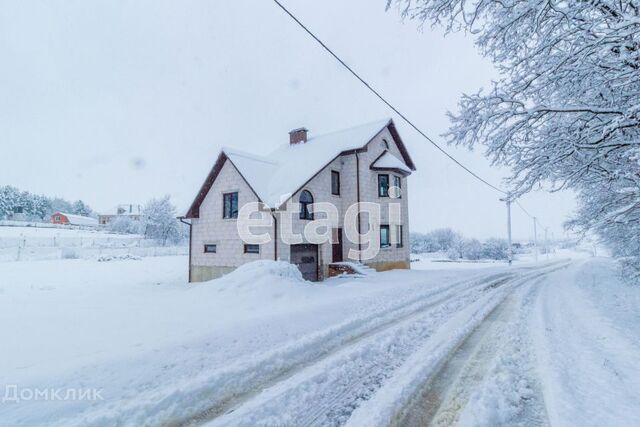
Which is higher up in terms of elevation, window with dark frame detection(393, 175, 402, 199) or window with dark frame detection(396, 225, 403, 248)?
window with dark frame detection(393, 175, 402, 199)

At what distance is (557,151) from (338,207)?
14077mm

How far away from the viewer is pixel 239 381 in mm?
4336

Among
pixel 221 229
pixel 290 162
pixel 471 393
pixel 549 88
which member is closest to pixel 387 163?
pixel 290 162

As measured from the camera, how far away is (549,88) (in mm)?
5703

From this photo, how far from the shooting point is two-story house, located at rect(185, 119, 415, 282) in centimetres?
1625

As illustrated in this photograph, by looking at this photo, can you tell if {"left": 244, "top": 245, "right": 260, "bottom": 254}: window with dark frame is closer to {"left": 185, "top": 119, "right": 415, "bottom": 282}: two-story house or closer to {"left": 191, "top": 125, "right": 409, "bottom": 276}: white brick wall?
{"left": 185, "top": 119, "right": 415, "bottom": 282}: two-story house

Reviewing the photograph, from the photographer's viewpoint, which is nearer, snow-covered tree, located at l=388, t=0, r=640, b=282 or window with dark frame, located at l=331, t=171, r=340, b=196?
snow-covered tree, located at l=388, t=0, r=640, b=282

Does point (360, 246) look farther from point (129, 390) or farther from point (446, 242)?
point (446, 242)

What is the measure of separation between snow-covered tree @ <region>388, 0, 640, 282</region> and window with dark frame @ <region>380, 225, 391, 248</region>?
46.2ft

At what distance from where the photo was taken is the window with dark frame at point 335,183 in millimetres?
19275

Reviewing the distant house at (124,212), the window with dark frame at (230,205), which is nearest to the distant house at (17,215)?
the distant house at (124,212)

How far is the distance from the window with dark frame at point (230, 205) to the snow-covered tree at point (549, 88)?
1376cm
